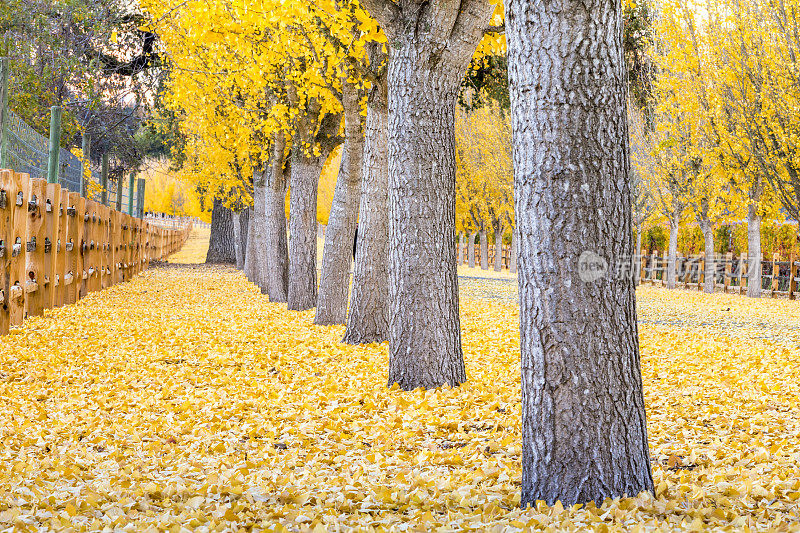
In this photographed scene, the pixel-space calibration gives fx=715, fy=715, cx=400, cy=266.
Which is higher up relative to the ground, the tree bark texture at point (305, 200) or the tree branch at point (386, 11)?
the tree branch at point (386, 11)

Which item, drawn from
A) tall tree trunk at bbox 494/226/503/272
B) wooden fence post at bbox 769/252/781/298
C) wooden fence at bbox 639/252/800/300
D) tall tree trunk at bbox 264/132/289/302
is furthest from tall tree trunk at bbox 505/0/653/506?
tall tree trunk at bbox 494/226/503/272

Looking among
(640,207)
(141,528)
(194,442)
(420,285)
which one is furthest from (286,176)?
(640,207)

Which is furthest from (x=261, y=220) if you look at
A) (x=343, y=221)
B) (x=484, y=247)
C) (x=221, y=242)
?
(x=484, y=247)

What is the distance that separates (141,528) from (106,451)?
5.16ft

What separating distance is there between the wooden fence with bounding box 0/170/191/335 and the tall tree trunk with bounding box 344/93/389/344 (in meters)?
3.82

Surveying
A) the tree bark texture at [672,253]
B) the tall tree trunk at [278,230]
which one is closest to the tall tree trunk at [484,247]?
the tree bark texture at [672,253]

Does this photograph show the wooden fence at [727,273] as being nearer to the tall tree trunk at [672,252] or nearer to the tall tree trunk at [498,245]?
the tall tree trunk at [672,252]

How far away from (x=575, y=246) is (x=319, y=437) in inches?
95.5

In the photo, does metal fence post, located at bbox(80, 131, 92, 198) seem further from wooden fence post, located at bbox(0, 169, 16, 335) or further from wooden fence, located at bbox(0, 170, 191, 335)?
wooden fence post, located at bbox(0, 169, 16, 335)

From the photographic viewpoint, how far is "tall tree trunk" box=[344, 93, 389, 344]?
812 centimetres

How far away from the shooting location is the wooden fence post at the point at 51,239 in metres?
9.75

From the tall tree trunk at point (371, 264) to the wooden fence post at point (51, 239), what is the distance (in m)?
4.39

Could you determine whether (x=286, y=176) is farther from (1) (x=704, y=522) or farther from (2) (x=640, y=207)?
(2) (x=640, y=207)

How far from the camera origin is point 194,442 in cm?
455
